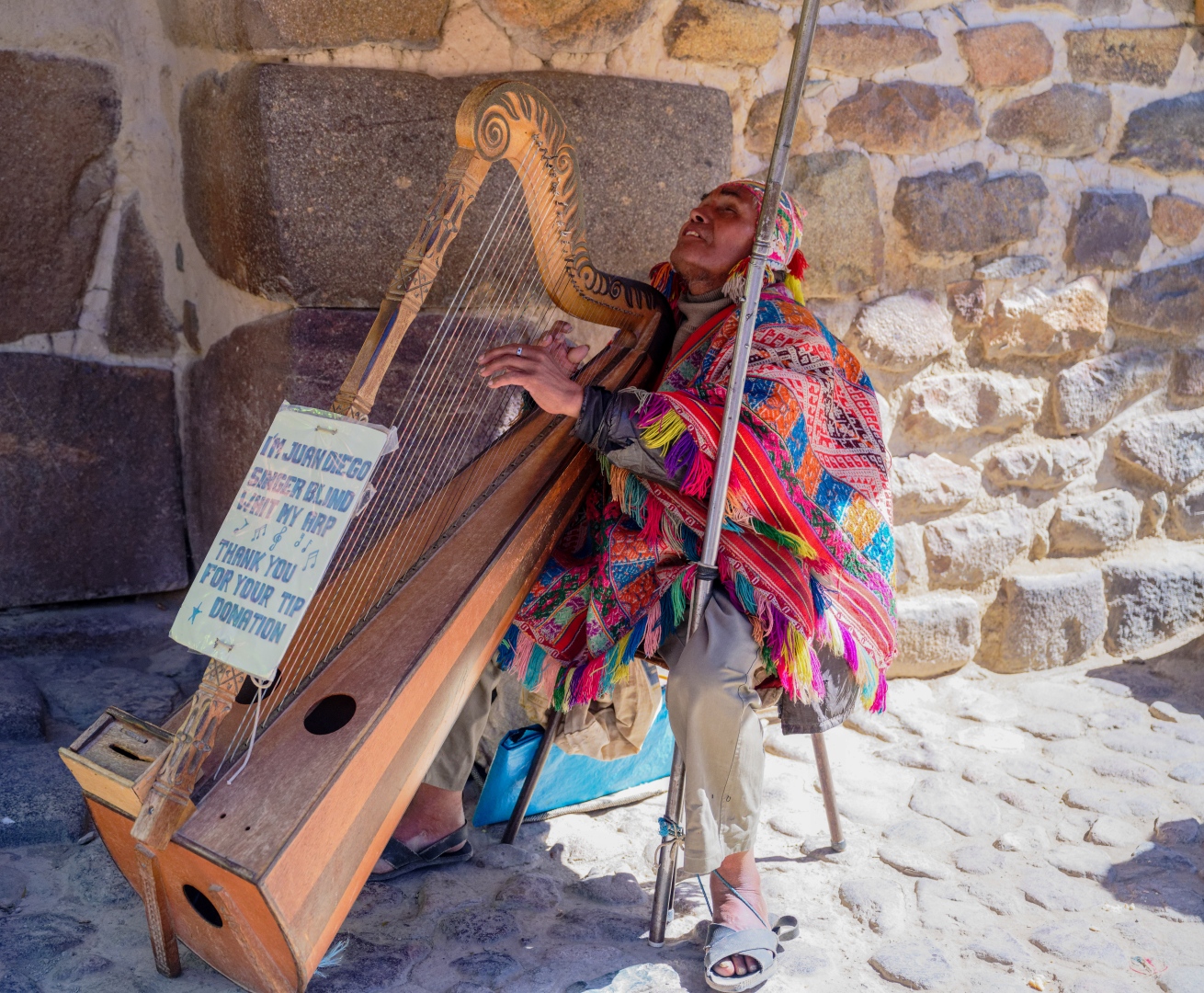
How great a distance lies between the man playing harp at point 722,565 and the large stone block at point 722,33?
493mm

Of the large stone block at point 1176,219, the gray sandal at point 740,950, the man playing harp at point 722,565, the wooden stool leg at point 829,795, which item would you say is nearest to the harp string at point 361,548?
the man playing harp at point 722,565

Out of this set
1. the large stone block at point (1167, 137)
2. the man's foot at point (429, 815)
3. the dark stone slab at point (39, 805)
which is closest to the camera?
the dark stone slab at point (39, 805)

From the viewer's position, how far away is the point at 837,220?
2.55 meters

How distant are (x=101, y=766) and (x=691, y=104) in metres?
1.67

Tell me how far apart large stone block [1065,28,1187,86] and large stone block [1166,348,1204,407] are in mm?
707

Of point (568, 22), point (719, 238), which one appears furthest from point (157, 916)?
point (568, 22)

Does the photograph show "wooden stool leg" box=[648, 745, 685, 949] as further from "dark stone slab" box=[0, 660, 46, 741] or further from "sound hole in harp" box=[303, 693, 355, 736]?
"dark stone slab" box=[0, 660, 46, 741]

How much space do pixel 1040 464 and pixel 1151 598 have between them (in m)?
0.51

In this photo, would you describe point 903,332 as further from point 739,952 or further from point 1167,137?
point 739,952

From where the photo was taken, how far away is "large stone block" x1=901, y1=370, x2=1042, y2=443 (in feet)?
9.00

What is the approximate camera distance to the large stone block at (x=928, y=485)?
2.74m

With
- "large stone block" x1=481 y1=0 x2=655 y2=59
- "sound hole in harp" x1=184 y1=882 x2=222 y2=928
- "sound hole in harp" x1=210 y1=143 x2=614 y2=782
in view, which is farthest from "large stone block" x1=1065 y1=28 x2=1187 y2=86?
"sound hole in harp" x1=184 y1=882 x2=222 y2=928

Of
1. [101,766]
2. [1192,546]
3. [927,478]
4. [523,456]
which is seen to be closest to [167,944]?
[101,766]

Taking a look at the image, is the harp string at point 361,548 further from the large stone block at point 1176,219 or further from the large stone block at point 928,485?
the large stone block at point 1176,219
